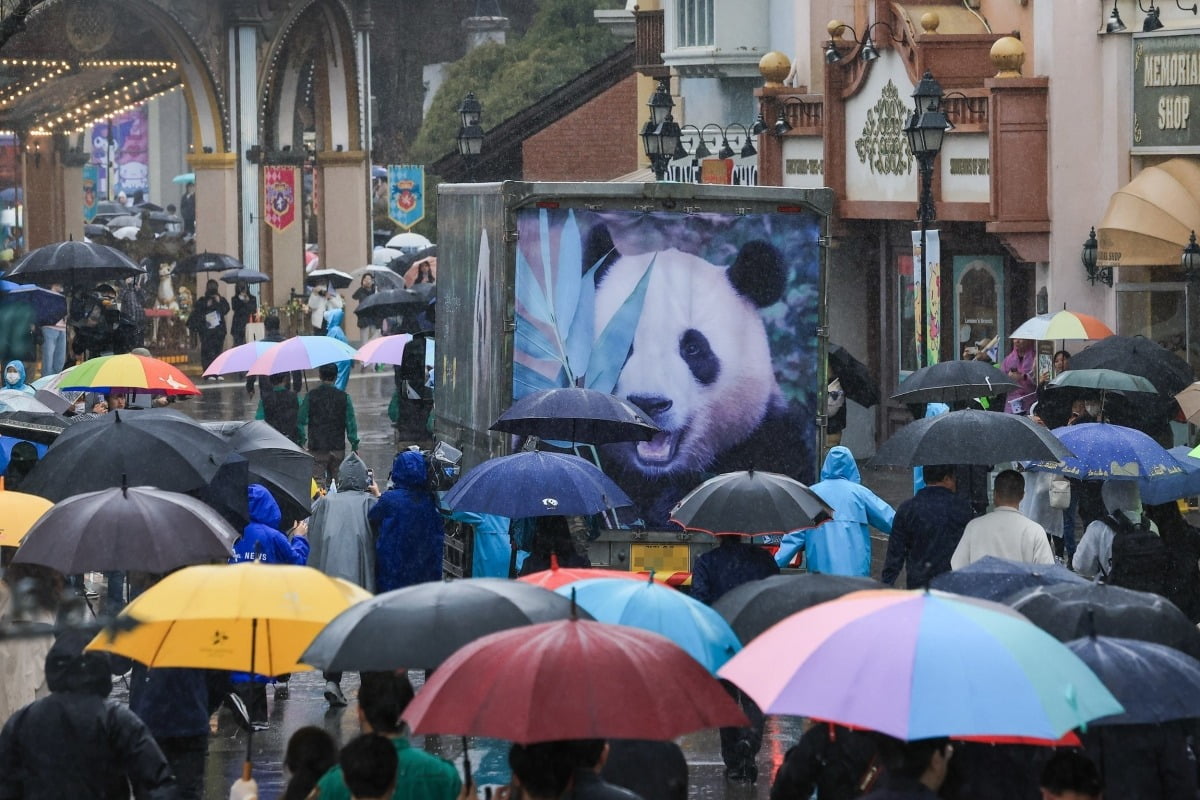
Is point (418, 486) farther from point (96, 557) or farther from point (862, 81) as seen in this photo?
point (862, 81)

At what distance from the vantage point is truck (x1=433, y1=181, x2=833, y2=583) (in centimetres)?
1426

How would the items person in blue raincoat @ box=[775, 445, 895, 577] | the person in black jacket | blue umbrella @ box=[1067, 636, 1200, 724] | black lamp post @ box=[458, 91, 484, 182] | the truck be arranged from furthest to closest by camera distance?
black lamp post @ box=[458, 91, 484, 182], the truck, person in blue raincoat @ box=[775, 445, 895, 577], the person in black jacket, blue umbrella @ box=[1067, 636, 1200, 724]

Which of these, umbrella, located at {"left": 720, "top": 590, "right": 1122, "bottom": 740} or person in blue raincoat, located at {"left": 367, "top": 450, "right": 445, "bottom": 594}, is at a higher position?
umbrella, located at {"left": 720, "top": 590, "right": 1122, "bottom": 740}

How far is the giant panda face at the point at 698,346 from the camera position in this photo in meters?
14.3

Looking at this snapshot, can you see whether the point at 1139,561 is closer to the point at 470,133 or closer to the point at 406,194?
the point at 470,133

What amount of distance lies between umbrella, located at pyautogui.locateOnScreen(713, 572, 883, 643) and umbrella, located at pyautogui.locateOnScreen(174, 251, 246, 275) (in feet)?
109

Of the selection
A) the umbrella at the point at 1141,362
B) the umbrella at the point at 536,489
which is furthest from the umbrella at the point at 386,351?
the umbrella at the point at 536,489

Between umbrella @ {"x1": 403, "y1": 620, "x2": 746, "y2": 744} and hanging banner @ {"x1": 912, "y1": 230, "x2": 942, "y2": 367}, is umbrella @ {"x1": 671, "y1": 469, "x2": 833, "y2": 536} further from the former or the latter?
hanging banner @ {"x1": 912, "y1": 230, "x2": 942, "y2": 367}

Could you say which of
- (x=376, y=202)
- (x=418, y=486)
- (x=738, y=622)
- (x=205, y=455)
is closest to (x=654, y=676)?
(x=738, y=622)

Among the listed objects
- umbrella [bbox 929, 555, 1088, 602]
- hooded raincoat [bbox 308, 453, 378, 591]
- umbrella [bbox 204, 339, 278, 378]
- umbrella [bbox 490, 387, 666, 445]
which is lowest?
hooded raincoat [bbox 308, 453, 378, 591]

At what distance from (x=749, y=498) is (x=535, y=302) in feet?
11.9

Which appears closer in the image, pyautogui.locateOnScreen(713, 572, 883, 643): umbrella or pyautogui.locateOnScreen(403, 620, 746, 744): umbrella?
pyautogui.locateOnScreen(403, 620, 746, 744): umbrella

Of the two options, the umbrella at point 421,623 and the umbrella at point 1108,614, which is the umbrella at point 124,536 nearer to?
the umbrella at point 421,623

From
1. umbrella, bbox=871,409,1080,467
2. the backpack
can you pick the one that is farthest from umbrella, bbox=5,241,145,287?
the backpack
